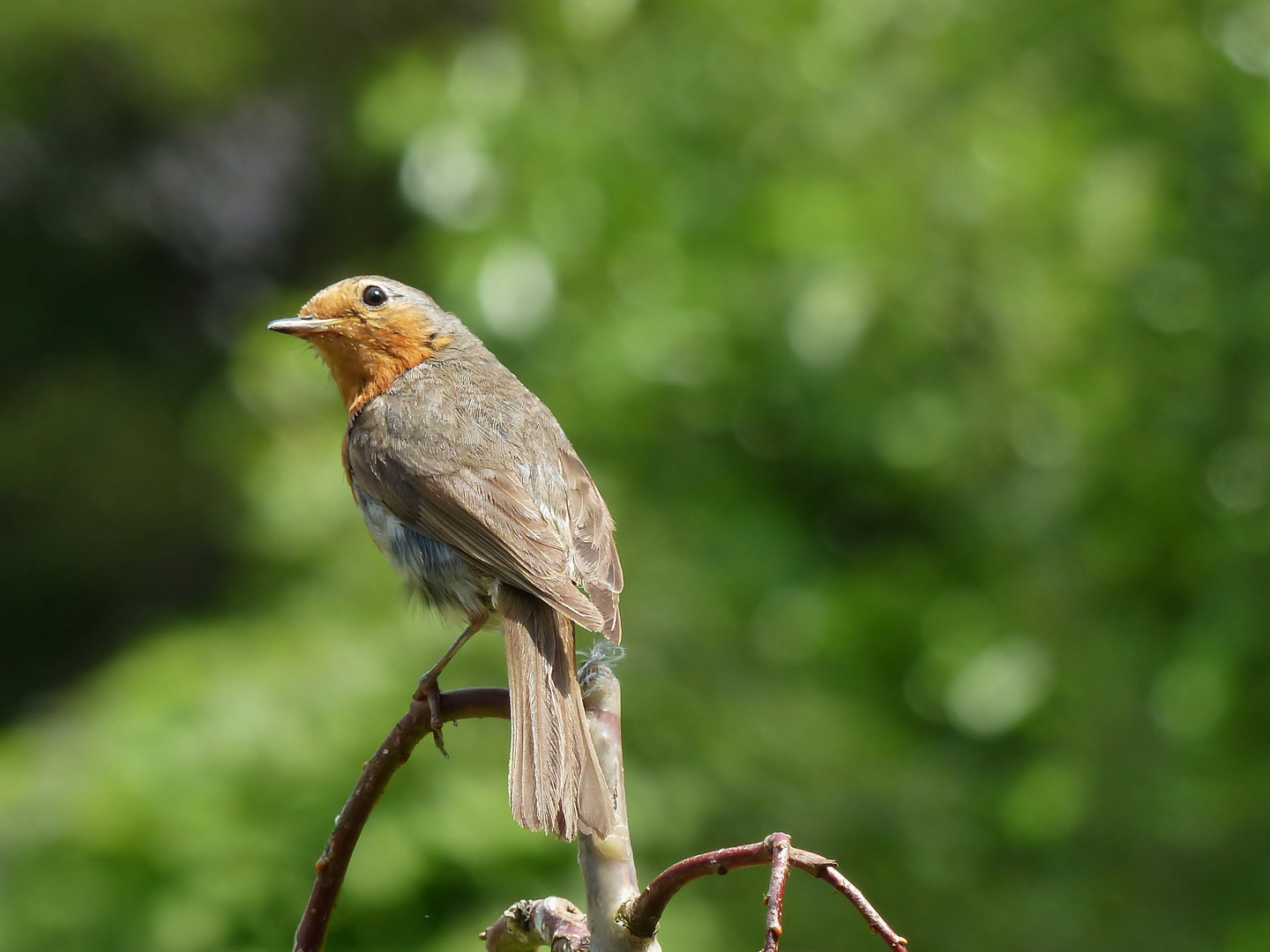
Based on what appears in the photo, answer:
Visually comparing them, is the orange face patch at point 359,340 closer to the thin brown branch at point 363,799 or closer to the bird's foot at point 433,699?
the bird's foot at point 433,699

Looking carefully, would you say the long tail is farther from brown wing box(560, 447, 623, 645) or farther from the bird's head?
the bird's head

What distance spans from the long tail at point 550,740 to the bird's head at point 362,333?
104cm

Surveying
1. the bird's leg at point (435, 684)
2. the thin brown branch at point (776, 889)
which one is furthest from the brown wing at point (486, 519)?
the thin brown branch at point (776, 889)

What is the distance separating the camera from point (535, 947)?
208 centimetres

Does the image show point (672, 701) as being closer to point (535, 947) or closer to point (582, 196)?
point (582, 196)

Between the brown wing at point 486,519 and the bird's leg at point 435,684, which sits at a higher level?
the brown wing at point 486,519

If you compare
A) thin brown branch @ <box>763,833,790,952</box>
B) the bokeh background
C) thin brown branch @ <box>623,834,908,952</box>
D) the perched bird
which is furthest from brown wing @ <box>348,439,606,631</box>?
thin brown branch @ <box>763,833,790,952</box>

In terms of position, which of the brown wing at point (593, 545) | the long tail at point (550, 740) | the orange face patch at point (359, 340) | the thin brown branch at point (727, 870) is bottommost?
the thin brown branch at point (727, 870)

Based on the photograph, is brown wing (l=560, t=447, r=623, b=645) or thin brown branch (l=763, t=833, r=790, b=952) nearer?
thin brown branch (l=763, t=833, r=790, b=952)

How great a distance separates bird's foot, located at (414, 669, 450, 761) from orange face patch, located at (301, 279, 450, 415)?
3.32ft

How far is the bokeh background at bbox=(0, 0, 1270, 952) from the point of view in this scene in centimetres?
444

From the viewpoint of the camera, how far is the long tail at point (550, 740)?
6.49 feet

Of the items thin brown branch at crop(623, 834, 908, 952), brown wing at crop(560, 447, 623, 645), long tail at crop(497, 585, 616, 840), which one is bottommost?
thin brown branch at crop(623, 834, 908, 952)

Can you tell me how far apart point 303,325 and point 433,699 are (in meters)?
1.47
